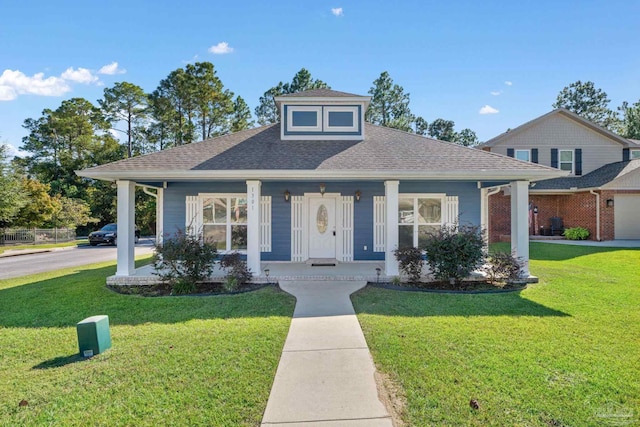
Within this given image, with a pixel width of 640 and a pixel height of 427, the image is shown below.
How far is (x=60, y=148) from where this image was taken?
3303cm

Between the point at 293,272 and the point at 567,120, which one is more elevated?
the point at 567,120

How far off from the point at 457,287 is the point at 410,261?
1.25 m

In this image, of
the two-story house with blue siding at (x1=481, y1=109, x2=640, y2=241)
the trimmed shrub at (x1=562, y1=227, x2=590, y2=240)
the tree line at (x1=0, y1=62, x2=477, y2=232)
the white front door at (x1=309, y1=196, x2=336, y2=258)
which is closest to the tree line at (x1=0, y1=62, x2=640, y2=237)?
the tree line at (x1=0, y1=62, x2=477, y2=232)

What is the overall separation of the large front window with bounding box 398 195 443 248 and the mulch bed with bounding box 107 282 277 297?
4717mm

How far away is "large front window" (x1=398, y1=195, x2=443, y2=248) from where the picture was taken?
33.1 ft

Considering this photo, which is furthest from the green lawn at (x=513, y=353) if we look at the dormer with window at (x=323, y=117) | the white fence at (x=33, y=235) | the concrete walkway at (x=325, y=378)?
the white fence at (x=33, y=235)

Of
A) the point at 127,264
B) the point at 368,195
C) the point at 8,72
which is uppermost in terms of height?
the point at 8,72

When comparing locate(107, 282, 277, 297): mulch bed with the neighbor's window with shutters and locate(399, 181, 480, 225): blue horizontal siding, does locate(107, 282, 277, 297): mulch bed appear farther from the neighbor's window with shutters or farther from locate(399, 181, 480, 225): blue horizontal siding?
the neighbor's window with shutters

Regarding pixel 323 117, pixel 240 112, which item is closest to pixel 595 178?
pixel 323 117

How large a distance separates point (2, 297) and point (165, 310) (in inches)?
170

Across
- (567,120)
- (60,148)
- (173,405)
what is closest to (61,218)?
(60,148)

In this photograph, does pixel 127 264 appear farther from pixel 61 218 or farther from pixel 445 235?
pixel 61 218

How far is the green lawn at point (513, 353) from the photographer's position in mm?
2859

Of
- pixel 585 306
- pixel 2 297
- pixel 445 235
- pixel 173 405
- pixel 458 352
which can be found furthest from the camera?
pixel 445 235
